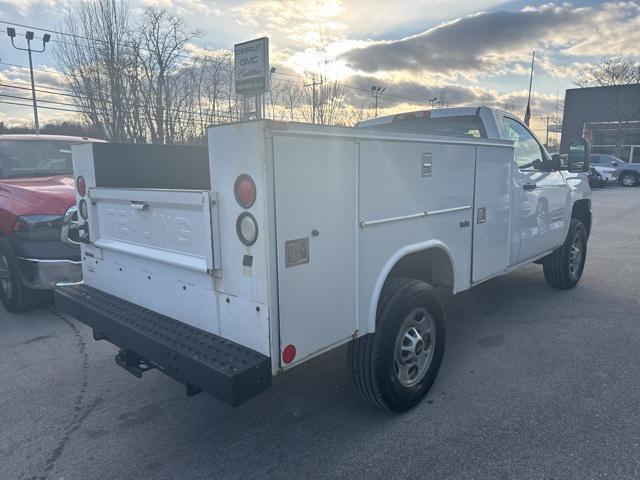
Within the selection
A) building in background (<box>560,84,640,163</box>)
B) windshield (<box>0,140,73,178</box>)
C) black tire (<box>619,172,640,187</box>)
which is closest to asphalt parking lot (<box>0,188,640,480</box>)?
windshield (<box>0,140,73,178</box>)

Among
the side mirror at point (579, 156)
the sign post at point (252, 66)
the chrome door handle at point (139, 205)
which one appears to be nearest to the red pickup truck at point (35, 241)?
the chrome door handle at point (139, 205)

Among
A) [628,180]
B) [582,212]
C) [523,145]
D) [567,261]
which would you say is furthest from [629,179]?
[523,145]

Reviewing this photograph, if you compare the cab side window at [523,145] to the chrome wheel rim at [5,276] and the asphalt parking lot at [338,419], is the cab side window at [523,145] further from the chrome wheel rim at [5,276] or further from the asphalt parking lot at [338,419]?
the chrome wheel rim at [5,276]

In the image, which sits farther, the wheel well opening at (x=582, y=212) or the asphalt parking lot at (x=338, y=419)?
the wheel well opening at (x=582, y=212)

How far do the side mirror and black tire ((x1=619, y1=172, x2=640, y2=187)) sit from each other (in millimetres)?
24772

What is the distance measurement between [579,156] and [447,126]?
5.73 ft

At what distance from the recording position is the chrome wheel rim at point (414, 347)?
3092 millimetres

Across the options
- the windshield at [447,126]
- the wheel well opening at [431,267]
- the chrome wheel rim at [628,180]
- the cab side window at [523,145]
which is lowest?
the chrome wheel rim at [628,180]

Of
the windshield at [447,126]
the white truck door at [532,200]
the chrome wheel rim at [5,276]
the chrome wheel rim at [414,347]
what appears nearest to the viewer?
the chrome wheel rim at [414,347]

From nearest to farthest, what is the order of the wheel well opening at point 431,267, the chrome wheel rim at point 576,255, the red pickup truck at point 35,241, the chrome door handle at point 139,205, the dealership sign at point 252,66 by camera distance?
the chrome door handle at point 139,205
the wheel well opening at point 431,267
the red pickup truck at point 35,241
the chrome wheel rim at point 576,255
the dealership sign at point 252,66

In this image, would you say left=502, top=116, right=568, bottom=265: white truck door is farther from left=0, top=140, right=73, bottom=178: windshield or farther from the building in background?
the building in background

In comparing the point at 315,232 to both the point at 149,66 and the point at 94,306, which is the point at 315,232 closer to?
the point at 94,306

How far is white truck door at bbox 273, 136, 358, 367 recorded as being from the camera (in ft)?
7.41

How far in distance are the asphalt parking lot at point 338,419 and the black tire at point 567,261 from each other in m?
1.19
